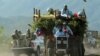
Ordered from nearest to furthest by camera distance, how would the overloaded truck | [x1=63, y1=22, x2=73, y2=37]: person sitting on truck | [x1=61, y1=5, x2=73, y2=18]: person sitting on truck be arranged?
1. [x1=63, y1=22, x2=73, y2=37]: person sitting on truck
2. the overloaded truck
3. [x1=61, y1=5, x2=73, y2=18]: person sitting on truck

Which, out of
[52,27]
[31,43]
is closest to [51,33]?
[52,27]

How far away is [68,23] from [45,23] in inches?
36.7

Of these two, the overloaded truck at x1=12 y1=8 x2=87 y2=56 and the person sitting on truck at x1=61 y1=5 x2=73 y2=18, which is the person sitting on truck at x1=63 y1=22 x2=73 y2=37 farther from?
the person sitting on truck at x1=61 y1=5 x2=73 y2=18

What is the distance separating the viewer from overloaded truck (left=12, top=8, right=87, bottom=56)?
65.7 ft

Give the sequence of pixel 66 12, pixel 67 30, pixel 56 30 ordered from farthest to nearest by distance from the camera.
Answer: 1. pixel 66 12
2. pixel 56 30
3. pixel 67 30

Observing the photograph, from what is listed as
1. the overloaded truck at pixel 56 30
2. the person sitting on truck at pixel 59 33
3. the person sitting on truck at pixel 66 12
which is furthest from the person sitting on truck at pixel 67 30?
the person sitting on truck at pixel 66 12

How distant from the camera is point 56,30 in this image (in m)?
20.3

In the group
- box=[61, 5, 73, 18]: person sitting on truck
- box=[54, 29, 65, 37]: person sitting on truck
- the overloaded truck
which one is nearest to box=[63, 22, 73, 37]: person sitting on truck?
the overloaded truck

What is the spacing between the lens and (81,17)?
68.4 ft

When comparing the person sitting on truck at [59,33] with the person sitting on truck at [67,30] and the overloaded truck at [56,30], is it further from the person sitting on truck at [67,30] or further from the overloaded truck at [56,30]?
the person sitting on truck at [67,30]

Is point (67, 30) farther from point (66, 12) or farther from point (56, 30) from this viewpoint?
point (66, 12)

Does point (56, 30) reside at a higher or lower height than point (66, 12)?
lower

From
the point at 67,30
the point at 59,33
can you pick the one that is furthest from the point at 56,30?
the point at 67,30

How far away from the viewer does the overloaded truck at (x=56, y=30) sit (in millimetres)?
20031
